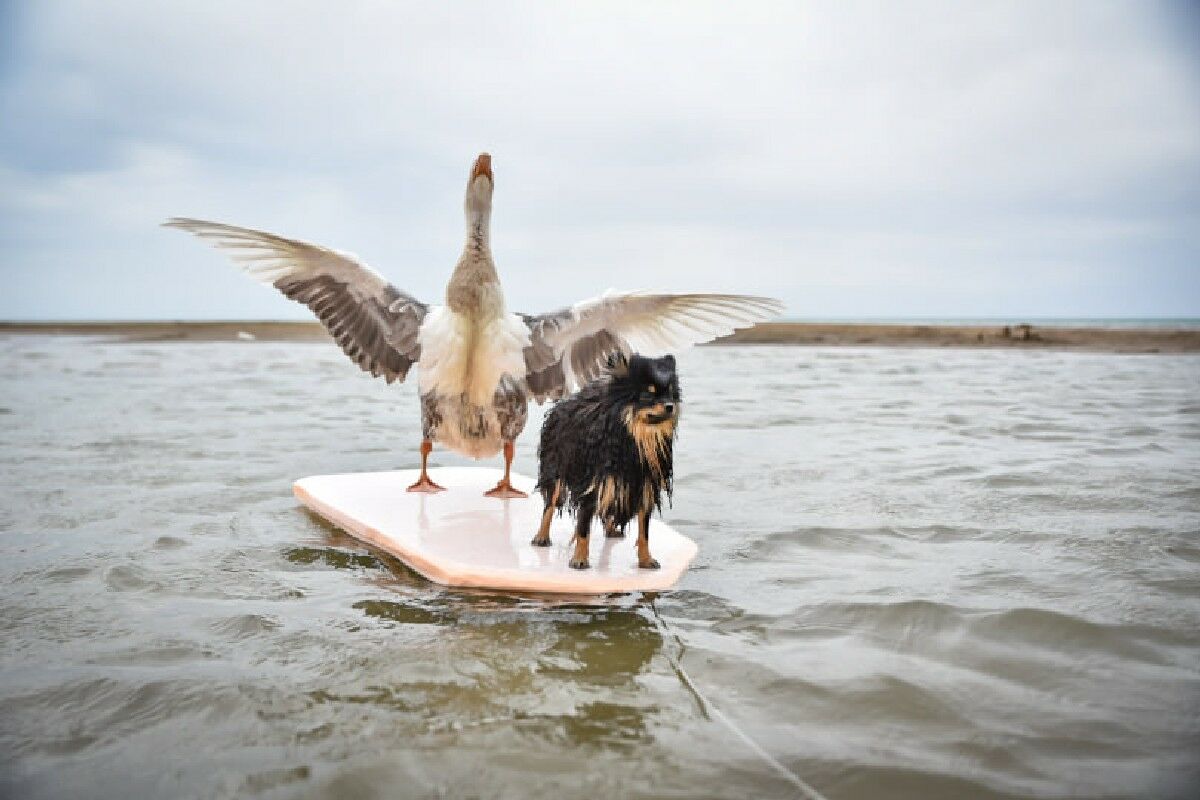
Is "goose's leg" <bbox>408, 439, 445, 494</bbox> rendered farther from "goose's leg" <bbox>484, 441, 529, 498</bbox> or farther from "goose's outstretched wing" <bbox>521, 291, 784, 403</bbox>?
"goose's outstretched wing" <bbox>521, 291, 784, 403</bbox>

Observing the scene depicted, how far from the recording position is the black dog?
10.4ft

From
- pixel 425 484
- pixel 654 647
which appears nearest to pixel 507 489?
pixel 425 484

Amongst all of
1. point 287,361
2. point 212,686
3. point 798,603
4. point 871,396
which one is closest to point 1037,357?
point 871,396

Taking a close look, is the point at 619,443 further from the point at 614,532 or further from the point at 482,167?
the point at 482,167

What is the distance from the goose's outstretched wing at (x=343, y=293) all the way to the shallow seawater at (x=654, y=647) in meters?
1.05

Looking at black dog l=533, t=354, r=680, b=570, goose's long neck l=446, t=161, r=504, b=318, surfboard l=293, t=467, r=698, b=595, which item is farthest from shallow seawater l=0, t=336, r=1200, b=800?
goose's long neck l=446, t=161, r=504, b=318

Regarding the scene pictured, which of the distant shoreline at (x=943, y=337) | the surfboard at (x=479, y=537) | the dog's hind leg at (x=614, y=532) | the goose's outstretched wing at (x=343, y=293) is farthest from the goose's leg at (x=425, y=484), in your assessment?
the distant shoreline at (x=943, y=337)

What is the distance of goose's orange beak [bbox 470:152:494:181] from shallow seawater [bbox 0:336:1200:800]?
6.65 feet

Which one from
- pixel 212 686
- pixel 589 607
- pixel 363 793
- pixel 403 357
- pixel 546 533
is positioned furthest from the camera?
pixel 403 357

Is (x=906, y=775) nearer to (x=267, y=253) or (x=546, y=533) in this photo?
(x=546, y=533)

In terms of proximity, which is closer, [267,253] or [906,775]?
[906,775]

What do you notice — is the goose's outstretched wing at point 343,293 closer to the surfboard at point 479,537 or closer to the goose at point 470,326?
the goose at point 470,326

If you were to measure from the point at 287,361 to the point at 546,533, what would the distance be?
17533 millimetres

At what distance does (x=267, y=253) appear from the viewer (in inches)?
176
